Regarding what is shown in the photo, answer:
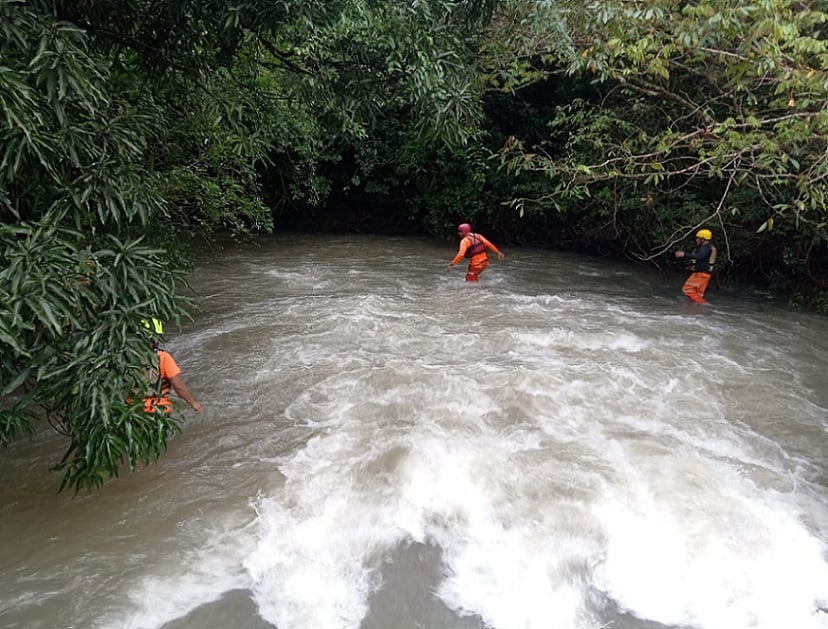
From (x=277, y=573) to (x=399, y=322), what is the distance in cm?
521

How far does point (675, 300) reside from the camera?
35.0ft

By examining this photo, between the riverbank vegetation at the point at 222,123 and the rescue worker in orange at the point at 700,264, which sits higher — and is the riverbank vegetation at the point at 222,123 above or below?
above

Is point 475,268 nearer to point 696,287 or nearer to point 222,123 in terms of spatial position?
point 696,287

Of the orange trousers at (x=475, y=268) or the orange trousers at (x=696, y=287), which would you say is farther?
the orange trousers at (x=475, y=268)

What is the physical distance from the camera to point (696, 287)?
10.4m

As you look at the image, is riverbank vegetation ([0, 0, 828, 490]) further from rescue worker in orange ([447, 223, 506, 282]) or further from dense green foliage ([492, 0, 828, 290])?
rescue worker in orange ([447, 223, 506, 282])

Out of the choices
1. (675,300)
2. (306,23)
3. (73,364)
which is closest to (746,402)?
(675,300)

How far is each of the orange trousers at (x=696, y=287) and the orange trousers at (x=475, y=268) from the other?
134 inches

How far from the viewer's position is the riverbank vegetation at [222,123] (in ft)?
10.5

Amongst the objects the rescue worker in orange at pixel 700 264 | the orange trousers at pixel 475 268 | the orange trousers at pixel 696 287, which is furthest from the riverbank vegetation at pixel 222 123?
the orange trousers at pixel 475 268

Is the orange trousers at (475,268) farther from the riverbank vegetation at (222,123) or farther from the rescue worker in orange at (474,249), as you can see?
the riverbank vegetation at (222,123)

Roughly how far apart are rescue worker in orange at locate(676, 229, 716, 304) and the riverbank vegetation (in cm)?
87

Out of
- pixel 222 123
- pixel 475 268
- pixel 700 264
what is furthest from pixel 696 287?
pixel 222 123

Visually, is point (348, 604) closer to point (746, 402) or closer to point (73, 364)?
point (73, 364)
